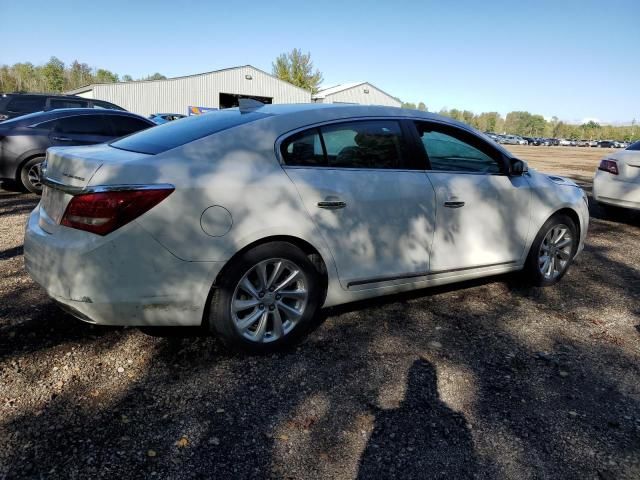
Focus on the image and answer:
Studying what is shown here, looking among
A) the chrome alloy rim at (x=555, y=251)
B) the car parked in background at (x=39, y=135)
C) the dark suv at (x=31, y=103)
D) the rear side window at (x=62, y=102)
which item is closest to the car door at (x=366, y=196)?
the chrome alloy rim at (x=555, y=251)

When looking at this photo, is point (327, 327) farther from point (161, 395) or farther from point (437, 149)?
point (437, 149)

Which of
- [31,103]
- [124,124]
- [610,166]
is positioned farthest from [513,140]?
[124,124]

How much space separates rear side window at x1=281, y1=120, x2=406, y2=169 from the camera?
10.7 ft

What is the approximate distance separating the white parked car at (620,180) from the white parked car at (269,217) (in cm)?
427

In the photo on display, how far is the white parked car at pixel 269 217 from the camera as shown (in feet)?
8.91

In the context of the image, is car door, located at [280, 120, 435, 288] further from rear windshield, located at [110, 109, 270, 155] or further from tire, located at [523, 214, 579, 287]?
tire, located at [523, 214, 579, 287]

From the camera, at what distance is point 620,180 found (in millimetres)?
7688

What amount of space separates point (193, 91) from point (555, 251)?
38.8 meters

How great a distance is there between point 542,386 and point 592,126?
515 ft

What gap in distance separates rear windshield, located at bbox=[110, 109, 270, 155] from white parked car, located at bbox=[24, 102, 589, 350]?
0.02 metres

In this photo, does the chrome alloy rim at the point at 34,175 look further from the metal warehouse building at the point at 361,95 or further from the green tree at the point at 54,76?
the green tree at the point at 54,76

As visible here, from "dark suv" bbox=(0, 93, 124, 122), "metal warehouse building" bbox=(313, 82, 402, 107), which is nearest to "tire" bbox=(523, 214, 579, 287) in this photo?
"dark suv" bbox=(0, 93, 124, 122)

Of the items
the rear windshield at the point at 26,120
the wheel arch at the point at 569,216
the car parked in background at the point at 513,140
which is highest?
the car parked in background at the point at 513,140

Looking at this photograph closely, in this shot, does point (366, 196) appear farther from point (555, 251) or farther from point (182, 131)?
point (555, 251)
